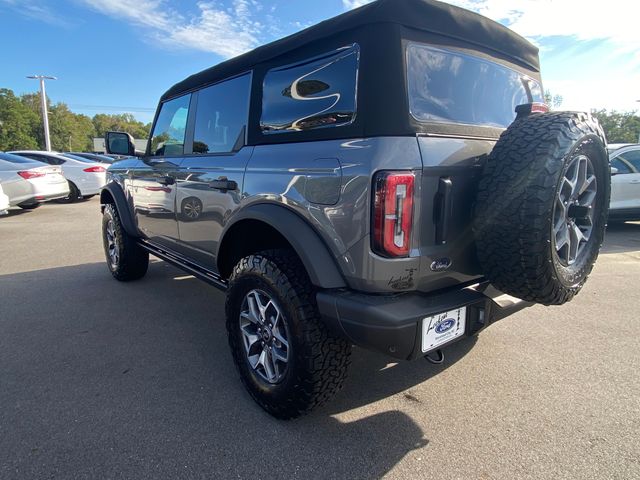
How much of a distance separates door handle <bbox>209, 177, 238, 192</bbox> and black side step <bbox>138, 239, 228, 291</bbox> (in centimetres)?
70

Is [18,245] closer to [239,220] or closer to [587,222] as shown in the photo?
[239,220]

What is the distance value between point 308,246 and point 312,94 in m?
0.87

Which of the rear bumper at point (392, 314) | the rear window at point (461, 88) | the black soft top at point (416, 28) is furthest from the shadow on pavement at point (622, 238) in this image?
the rear bumper at point (392, 314)

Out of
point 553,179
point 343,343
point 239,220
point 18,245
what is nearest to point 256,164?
point 239,220

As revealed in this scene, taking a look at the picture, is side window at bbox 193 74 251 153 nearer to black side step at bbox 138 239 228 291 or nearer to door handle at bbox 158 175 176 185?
door handle at bbox 158 175 176 185

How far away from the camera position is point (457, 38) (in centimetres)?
223

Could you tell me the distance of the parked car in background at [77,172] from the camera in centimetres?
1273

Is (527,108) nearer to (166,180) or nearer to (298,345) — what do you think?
(298,345)

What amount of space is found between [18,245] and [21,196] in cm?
362

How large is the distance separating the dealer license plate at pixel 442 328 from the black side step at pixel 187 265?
1.59 m

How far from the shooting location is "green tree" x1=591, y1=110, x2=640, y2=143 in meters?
47.6

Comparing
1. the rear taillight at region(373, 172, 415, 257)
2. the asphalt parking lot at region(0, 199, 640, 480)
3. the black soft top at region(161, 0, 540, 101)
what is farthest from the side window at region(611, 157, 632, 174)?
the rear taillight at region(373, 172, 415, 257)

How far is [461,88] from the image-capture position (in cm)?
228

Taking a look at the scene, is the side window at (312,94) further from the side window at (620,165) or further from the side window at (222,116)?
the side window at (620,165)
